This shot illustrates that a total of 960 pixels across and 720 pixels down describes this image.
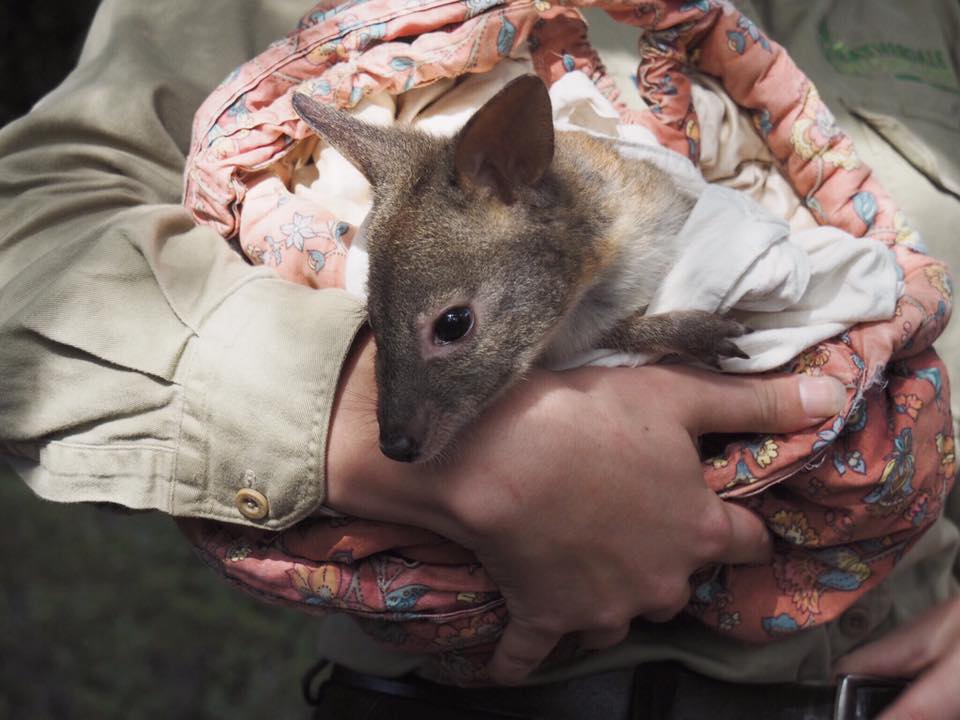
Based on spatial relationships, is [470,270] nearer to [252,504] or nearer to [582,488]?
[582,488]

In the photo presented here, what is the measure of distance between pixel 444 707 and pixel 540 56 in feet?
4.79

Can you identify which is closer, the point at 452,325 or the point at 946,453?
the point at 452,325

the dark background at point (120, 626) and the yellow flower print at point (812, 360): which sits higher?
the yellow flower print at point (812, 360)

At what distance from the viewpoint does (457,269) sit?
1.63 metres

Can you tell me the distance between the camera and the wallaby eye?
1.64 metres

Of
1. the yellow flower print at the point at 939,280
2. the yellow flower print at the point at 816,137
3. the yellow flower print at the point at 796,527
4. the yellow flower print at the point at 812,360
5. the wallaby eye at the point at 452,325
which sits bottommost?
the yellow flower print at the point at 796,527

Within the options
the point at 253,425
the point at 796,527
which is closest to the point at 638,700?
the point at 796,527

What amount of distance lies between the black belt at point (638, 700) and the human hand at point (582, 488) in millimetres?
258

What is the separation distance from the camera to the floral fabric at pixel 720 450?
163 cm

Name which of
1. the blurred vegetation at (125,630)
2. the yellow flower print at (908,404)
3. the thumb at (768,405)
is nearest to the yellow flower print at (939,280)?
the yellow flower print at (908,404)

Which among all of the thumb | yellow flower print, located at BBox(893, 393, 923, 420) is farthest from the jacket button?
yellow flower print, located at BBox(893, 393, 923, 420)

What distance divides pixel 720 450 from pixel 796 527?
208 millimetres

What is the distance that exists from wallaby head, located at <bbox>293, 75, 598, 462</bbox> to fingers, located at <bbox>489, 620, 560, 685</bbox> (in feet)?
1.32

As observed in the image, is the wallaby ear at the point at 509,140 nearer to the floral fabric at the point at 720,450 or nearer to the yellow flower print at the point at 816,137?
the floral fabric at the point at 720,450
